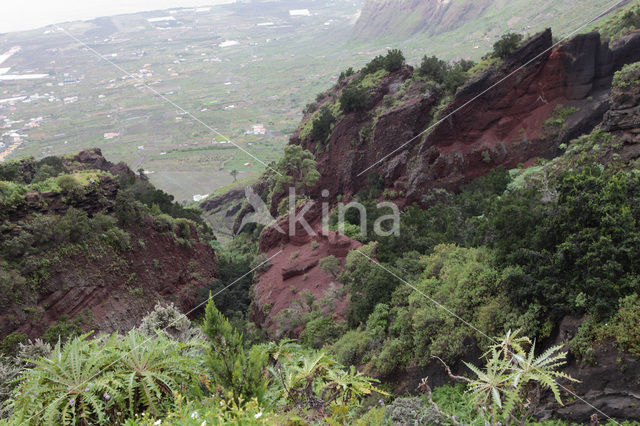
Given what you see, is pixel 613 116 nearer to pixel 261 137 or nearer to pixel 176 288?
pixel 176 288

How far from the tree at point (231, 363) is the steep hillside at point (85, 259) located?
1185 cm

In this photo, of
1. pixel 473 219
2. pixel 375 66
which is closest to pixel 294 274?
pixel 473 219

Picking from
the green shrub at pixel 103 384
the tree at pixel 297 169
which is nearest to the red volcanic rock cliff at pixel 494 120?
the tree at pixel 297 169

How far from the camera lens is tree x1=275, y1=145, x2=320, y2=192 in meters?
29.4

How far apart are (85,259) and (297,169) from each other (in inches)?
643

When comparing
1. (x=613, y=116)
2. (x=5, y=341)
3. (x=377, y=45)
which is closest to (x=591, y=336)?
(x=613, y=116)

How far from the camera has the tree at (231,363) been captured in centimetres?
540

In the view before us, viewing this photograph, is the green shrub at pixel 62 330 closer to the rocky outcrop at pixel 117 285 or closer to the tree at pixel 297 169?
the rocky outcrop at pixel 117 285

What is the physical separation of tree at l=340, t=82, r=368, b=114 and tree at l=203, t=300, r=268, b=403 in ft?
86.3

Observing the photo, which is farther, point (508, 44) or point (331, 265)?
point (508, 44)

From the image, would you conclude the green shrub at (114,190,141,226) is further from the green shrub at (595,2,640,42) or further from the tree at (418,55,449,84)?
the green shrub at (595,2,640,42)

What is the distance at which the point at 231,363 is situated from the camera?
5.49 metres

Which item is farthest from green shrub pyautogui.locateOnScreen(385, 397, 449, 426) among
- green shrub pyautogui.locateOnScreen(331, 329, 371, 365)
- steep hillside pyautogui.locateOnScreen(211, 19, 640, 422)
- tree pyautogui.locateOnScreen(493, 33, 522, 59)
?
tree pyautogui.locateOnScreen(493, 33, 522, 59)

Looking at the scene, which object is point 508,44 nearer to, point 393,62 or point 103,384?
point 393,62
